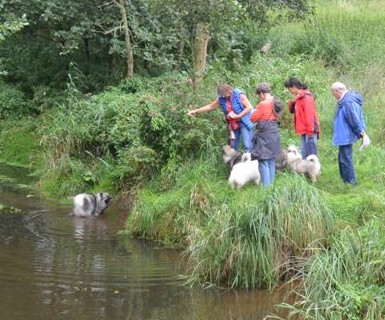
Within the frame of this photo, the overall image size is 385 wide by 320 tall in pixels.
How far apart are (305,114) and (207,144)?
2075 millimetres

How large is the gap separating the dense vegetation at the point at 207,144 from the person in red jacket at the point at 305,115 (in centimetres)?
66

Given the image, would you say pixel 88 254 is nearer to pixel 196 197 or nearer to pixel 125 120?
pixel 196 197

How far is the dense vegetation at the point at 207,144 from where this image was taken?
8.59m

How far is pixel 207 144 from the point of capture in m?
12.4

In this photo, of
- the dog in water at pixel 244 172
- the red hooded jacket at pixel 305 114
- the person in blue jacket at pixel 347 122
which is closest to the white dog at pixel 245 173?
the dog in water at pixel 244 172

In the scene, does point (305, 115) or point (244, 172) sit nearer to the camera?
point (244, 172)

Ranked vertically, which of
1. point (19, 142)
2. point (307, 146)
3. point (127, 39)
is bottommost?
point (307, 146)

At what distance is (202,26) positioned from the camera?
15.1 metres

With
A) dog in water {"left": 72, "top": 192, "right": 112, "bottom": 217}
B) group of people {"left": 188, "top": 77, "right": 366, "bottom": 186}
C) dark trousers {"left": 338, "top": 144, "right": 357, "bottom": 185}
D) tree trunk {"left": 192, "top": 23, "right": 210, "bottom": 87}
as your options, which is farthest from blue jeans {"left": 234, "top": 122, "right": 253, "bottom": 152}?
tree trunk {"left": 192, "top": 23, "right": 210, "bottom": 87}

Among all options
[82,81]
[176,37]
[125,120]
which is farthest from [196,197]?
[82,81]

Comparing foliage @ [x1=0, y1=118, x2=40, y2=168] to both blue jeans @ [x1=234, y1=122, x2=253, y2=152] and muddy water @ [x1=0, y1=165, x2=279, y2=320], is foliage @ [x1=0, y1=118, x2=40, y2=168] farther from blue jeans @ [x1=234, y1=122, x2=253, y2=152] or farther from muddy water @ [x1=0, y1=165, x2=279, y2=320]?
blue jeans @ [x1=234, y1=122, x2=253, y2=152]

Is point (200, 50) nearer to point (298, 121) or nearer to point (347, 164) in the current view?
point (298, 121)

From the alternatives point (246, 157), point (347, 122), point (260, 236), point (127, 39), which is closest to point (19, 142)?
point (127, 39)

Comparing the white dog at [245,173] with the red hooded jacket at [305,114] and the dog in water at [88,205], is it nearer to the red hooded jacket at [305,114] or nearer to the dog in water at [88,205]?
the red hooded jacket at [305,114]
